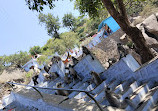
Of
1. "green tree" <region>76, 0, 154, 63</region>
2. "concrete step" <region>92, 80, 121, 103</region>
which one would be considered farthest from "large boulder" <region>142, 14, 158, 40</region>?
"concrete step" <region>92, 80, 121, 103</region>

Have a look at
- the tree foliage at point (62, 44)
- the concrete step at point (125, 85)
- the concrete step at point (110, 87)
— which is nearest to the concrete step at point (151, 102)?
the concrete step at point (125, 85)

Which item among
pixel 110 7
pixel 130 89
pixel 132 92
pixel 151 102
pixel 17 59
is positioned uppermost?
pixel 17 59

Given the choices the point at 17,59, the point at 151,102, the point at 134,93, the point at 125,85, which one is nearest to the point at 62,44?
the point at 17,59

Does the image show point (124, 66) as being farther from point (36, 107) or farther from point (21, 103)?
point (21, 103)

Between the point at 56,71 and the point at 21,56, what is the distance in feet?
81.6

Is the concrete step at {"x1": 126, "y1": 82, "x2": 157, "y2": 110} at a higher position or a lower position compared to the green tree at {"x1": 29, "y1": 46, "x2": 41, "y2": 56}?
lower

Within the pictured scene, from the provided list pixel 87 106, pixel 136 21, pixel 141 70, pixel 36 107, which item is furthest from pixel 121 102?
pixel 136 21

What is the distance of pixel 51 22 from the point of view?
3878 cm

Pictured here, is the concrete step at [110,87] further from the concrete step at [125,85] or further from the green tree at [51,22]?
the green tree at [51,22]

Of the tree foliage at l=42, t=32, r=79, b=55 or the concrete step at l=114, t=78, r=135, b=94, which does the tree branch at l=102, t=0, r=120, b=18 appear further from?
the tree foliage at l=42, t=32, r=79, b=55

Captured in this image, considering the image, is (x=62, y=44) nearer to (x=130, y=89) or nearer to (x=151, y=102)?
(x=130, y=89)

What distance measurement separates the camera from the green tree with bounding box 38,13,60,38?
37781mm

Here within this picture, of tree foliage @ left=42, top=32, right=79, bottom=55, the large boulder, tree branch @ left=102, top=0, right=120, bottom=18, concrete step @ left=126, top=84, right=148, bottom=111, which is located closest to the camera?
concrete step @ left=126, top=84, right=148, bottom=111

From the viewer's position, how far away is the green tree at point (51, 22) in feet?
124
